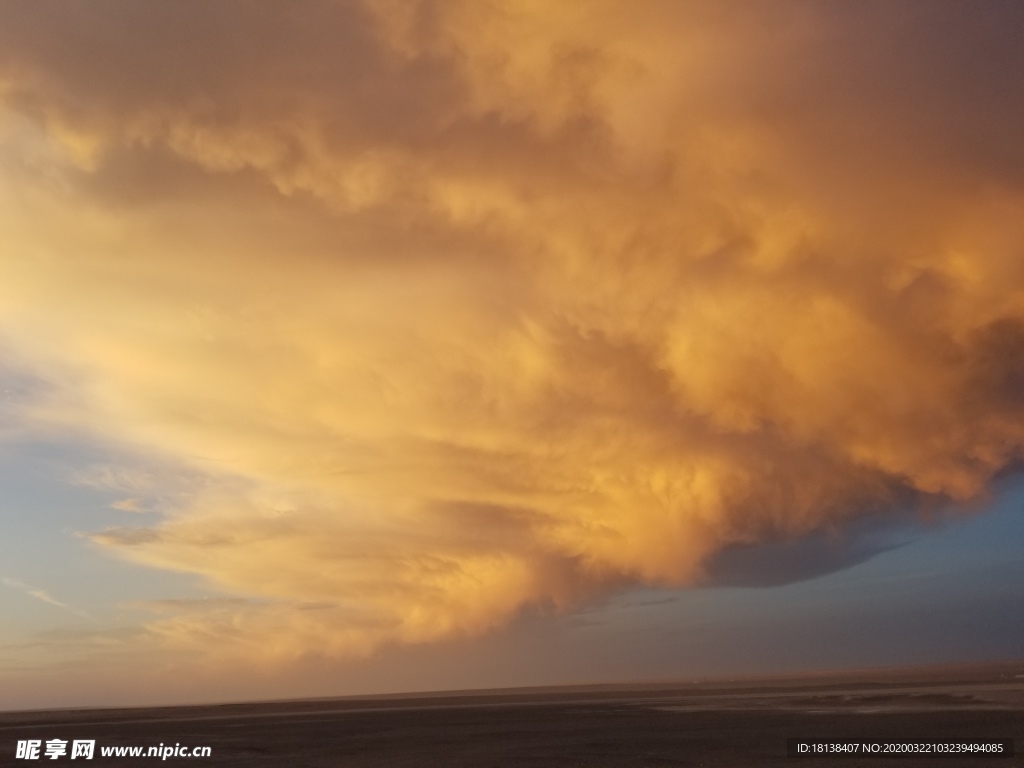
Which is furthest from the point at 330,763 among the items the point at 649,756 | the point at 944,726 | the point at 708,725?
the point at 944,726

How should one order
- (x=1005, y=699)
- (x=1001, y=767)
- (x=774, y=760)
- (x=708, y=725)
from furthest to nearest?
(x=1005, y=699) → (x=708, y=725) → (x=774, y=760) → (x=1001, y=767)

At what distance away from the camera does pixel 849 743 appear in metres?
57.4

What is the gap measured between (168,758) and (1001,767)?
55960 mm

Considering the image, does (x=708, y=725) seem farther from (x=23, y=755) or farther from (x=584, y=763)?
(x=23, y=755)

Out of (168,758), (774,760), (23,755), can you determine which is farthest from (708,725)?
(23,755)

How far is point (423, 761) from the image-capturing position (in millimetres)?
58281

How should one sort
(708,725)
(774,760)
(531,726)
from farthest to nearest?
(531,726) → (708,725) → (774,760)

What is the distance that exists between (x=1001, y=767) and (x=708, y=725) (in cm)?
3537

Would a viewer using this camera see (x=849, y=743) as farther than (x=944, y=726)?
No

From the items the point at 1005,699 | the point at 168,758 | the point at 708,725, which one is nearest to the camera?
the point at 168,758

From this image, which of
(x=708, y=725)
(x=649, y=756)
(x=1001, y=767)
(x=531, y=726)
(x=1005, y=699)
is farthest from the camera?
(x=1005, y=699)

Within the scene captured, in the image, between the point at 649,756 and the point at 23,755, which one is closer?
the point at 649,756

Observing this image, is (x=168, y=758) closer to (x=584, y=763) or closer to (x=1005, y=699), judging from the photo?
(x=584, y=763)

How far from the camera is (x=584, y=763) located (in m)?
53.3
